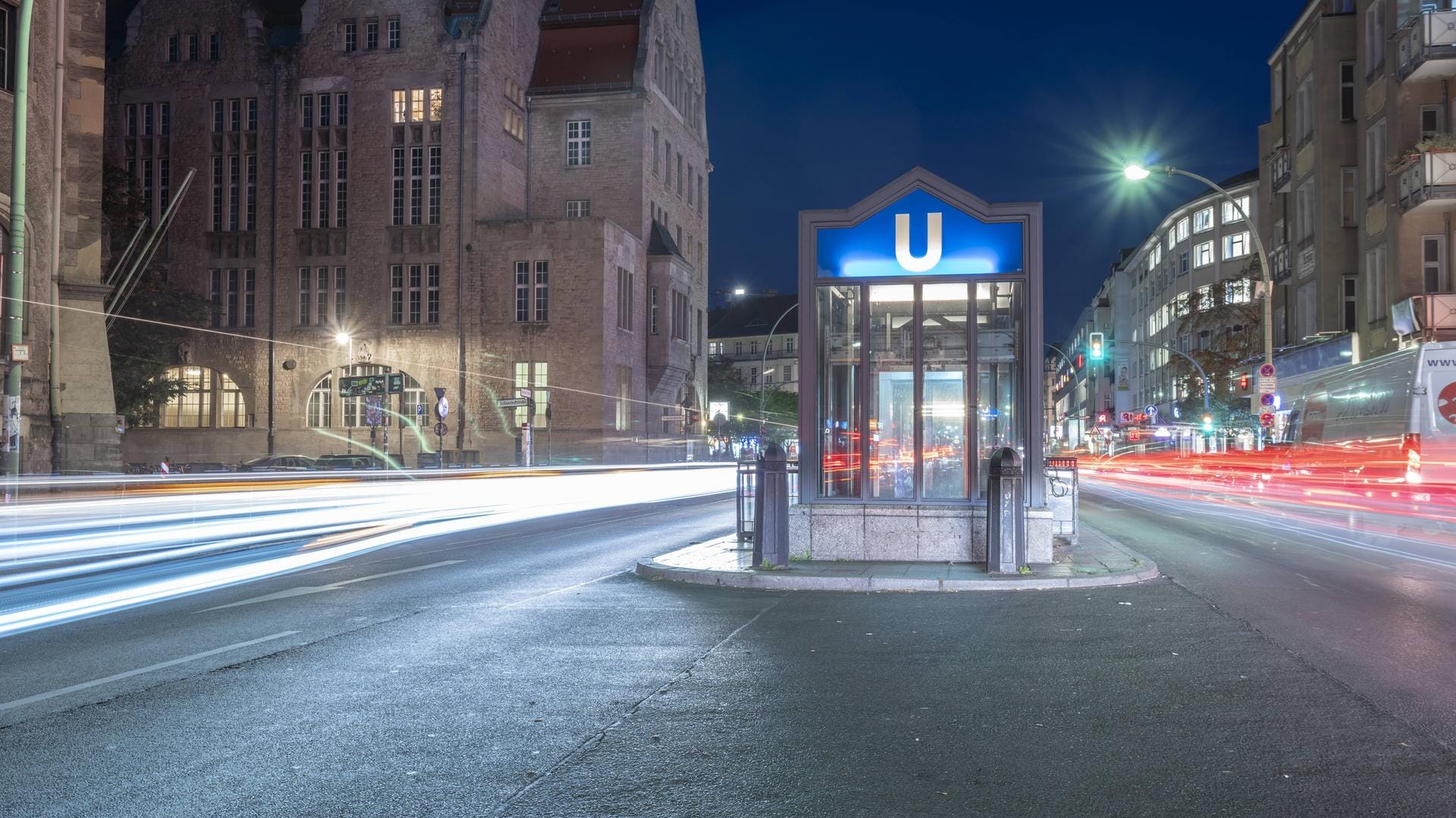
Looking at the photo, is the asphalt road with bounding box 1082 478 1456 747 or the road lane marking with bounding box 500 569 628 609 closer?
the asphalt road with bounding box 1082 478 1456 747

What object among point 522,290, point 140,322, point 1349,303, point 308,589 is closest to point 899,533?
point 308,589

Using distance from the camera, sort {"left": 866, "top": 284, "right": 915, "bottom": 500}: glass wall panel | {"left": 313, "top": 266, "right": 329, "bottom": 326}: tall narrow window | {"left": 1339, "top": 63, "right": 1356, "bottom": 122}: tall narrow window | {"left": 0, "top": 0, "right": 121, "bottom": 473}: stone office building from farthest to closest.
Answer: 1. {"left": 313, "top": 266, "right": 329, "bottom": 326}: tall narrow window
2. {"left": 1339, "top": 63, "right": 1356, "bottom": 122}: tall narrow window
3. {"left": 0, "top": 0, "right": 121, "bottom": 473}: stone office building
4. {"left": 866, "top": 284, "right": 915, "bottom": 500}: glass wall panel

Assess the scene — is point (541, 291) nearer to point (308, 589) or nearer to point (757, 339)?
point (308, 589)

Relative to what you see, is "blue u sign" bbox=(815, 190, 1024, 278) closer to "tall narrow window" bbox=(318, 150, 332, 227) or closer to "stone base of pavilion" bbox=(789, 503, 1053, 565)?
"stone base of pavilion" bbox=(789, 503, 1053, 565)

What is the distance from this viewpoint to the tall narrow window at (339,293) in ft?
193

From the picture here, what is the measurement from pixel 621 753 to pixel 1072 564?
8.92 meters

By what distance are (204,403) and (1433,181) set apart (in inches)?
2050

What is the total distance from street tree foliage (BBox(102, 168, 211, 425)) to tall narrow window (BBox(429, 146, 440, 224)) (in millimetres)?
11515

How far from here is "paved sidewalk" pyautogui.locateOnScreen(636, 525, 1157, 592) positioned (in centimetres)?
1183

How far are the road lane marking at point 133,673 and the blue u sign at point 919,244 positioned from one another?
7.28 metres

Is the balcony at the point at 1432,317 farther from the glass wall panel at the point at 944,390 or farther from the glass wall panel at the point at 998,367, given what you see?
the glass wall panel at the point at 944,390

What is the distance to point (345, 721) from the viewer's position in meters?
6.16

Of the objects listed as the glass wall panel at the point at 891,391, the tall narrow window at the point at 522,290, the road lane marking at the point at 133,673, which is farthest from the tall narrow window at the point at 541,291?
the road lane marking at the point at 133,673

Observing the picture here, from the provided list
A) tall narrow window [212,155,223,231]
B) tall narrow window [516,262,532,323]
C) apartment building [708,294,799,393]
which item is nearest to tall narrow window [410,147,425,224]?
tall narrow window [516,262,532,323]
